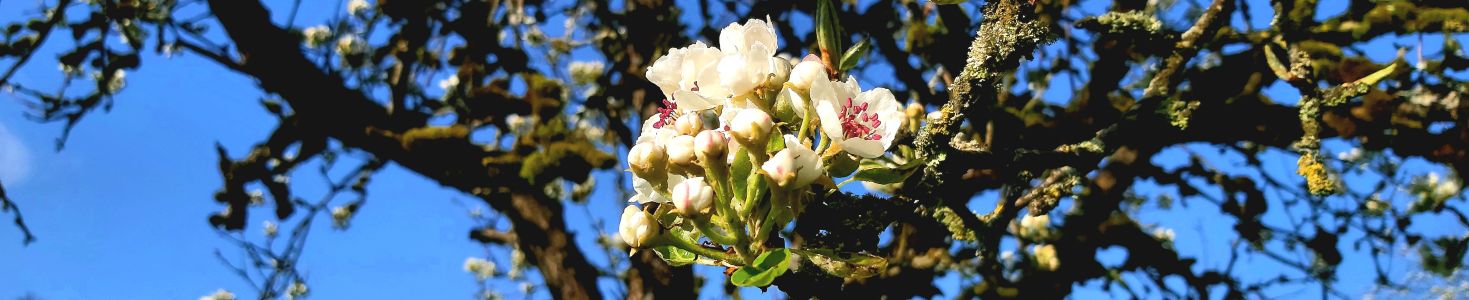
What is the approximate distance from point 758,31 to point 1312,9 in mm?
1836

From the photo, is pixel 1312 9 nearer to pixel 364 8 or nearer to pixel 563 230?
pixel 563 230

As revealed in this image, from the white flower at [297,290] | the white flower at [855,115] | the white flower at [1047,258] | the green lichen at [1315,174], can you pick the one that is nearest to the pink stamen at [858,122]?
the white flower at [855,115]

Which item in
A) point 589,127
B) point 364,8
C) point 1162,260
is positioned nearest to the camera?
point 1162,260

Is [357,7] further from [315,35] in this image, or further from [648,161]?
[648,161]

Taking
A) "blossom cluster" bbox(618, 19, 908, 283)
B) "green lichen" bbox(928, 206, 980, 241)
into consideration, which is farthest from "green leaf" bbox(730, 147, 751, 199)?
"green lichen" bbox(928, 206, 980, 241)

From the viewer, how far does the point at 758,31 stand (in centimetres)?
96

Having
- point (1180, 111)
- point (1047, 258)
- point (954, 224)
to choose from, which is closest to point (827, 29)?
point (954, 224)

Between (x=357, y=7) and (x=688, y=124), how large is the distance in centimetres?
463

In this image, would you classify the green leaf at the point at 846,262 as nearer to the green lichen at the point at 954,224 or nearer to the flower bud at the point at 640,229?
the flower bud at the point at 640,229

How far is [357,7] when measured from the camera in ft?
16.5

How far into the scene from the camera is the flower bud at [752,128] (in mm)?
800

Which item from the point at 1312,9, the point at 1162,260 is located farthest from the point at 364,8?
the point at 1312,9

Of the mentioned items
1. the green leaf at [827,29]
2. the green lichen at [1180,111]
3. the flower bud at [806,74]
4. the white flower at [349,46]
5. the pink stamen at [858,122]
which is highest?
the white flower at [349,46]

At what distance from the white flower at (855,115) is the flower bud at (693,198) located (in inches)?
4.7
